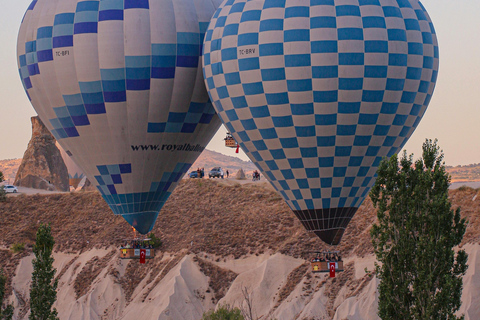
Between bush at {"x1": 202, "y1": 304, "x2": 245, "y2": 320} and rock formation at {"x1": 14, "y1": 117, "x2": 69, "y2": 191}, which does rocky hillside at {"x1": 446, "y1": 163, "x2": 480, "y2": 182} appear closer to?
rock formation at {"x1": 14, "y1": 117, "x2": 69, "y2": 191}

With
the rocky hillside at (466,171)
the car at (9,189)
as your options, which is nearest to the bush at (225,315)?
the car at (9,189)

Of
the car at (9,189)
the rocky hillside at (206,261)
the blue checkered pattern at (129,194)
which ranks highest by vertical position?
the car at (9,189)

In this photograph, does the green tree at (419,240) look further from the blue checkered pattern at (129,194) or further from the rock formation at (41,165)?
the rock formation at (41,165)

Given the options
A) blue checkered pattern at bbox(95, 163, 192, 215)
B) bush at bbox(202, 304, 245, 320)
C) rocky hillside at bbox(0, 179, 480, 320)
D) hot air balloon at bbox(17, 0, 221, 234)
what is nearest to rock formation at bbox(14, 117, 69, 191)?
rocky hillside at bbox(0, 179, 480, 320)

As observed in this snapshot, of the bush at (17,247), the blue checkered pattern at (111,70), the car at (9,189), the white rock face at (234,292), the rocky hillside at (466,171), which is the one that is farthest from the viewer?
the rocky hillside at (466,171)

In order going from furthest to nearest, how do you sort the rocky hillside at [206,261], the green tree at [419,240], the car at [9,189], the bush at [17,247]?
the car at [9,189], the bush at [17,247], the rocky hillside at [206,261], the green tree at [419,240]

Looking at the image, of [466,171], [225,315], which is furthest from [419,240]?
[466,171]

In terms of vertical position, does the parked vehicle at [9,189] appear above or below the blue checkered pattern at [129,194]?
above
